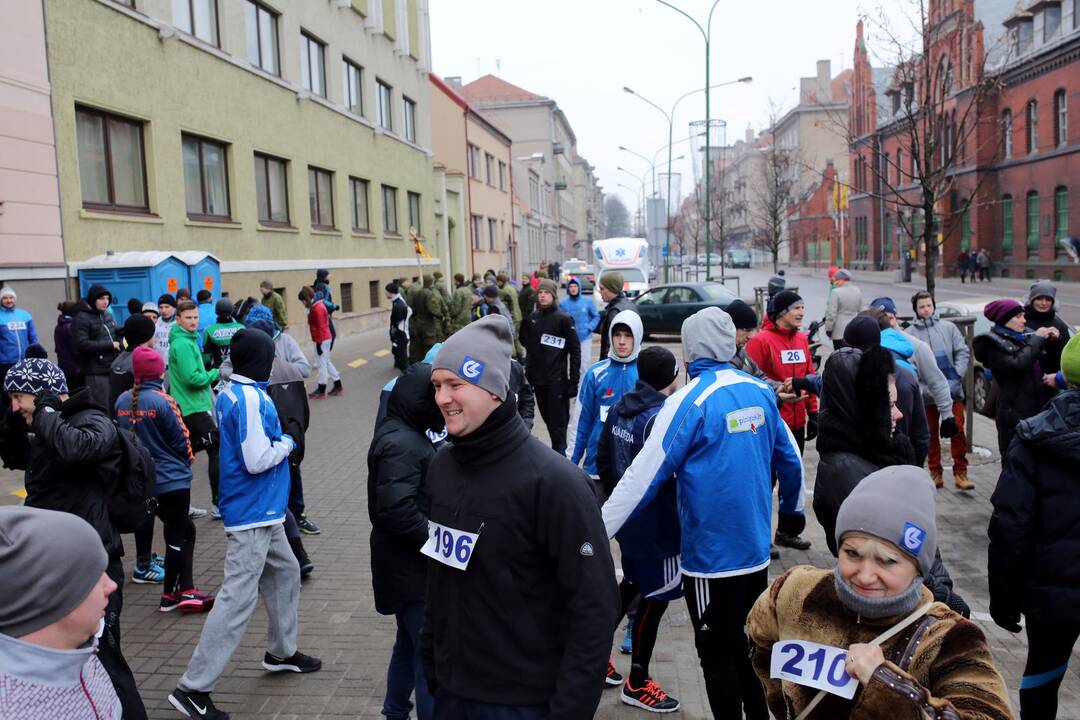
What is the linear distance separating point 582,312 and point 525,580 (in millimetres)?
9729

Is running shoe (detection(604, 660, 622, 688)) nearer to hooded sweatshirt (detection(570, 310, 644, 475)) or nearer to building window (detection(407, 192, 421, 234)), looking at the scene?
hooded sweatshirt (detection(570, 310, 644, 475))

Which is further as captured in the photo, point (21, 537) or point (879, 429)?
point (879, 429)

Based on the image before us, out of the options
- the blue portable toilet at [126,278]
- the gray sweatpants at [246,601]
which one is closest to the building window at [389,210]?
the blue portable toilet at [126,278]

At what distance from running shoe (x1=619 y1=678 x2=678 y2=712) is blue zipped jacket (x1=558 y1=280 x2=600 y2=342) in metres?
7.55

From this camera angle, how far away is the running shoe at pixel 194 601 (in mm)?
5723

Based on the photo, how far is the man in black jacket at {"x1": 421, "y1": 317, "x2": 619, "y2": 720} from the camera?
254 centimetres

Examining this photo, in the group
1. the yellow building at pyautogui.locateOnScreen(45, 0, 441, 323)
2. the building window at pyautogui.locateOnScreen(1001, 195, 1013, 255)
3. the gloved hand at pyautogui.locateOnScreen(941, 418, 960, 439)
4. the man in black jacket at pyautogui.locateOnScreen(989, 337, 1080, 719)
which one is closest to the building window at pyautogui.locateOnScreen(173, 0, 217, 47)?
the yellow building at pyautogui.locateOnScreen(45, 0, 441, 323)

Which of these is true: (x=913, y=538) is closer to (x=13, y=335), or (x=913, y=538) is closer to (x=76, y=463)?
(x=76, y=463)

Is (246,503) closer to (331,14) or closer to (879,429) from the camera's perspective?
(879,429)

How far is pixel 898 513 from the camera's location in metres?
2.38

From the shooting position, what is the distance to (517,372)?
6.71 meters

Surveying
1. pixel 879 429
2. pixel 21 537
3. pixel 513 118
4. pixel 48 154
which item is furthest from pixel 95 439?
pixel 513 118

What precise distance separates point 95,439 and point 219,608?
1189 millimetres

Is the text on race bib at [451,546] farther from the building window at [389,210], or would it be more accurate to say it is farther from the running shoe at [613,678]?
the building window at [389,210]
